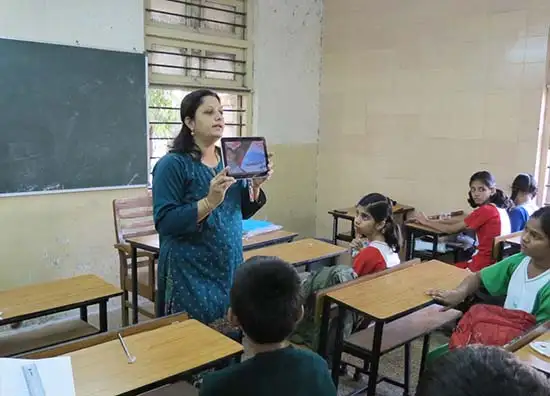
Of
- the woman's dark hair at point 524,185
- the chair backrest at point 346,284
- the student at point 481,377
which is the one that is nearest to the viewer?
the student at point 481,377

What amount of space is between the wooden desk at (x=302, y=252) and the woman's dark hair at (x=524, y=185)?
1379 mm

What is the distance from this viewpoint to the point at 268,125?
4.89 metres

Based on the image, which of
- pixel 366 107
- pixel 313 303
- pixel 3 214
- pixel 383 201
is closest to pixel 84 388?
pixel 313 303

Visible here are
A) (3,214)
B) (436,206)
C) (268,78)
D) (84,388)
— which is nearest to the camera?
(84,388)

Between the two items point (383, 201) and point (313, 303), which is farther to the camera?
point (383, 201)

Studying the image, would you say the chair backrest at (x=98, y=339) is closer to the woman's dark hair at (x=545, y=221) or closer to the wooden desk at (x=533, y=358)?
the wooden desk at (x=533, y=358)

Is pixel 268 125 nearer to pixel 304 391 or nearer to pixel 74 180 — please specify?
pixel 74 180

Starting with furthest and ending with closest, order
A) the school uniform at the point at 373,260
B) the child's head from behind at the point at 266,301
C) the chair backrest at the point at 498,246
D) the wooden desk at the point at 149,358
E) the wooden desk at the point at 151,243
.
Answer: the chair backrest at the point at 498,246
the wooden desk at the point at 151,243
the school uniform at the point at 373,260
the wooden desk at the point at 149,358
the child's head from behind at the point at 266,301

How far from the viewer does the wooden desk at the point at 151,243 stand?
3.04m

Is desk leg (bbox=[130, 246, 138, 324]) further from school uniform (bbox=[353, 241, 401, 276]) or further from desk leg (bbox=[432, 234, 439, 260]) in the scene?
desk leg (bbox=[432, 234, 439, 260])

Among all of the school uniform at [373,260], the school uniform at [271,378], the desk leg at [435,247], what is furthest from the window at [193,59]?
the school uniform at [271,378]

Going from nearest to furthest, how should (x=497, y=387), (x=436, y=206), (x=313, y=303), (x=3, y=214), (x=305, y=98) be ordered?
1. (x=497, y=387)
2. (x=313, y=303)
3. (x=3, y=214)
4. (x=436, y=206)
5. (x=305, y=98)

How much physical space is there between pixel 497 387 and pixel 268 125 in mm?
4411

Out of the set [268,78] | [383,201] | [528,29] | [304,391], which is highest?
[528,29]
